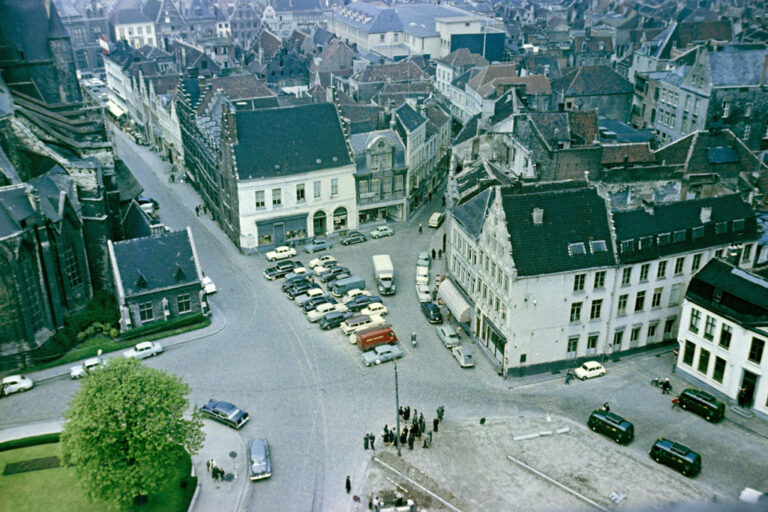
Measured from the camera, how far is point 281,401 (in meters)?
62.8

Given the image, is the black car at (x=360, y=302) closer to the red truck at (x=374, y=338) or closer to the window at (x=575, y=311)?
the red truck at (x=374, y=338)

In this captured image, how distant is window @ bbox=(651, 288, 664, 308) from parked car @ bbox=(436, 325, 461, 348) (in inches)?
762

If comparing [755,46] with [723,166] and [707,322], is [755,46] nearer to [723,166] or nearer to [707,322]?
[723,166]

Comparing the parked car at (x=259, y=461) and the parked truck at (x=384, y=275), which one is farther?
the parked truck at (x=384, y=275)

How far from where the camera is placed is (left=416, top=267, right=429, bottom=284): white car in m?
83.9

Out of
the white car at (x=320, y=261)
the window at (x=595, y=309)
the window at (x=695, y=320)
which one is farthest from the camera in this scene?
the white car at (x=320, y=261)

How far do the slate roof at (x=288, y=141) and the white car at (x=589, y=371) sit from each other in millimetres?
44972

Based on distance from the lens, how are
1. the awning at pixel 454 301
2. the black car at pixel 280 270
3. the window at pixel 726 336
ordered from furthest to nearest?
the black car at pixel 280 270 → the awning at pixel 454 301 → the window at pixel 726 336

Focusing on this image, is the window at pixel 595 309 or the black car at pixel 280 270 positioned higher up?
the window at pixel 595 309

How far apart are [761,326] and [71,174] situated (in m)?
69.0

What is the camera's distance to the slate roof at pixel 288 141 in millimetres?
90688

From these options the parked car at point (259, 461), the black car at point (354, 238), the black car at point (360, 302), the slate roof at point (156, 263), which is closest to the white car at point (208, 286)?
the slate roof at point (156, 263)

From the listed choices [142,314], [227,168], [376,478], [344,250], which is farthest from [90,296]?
[376,478]

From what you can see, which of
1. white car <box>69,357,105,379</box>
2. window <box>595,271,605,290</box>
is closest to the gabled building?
window <box>595,271,605,290</box>
